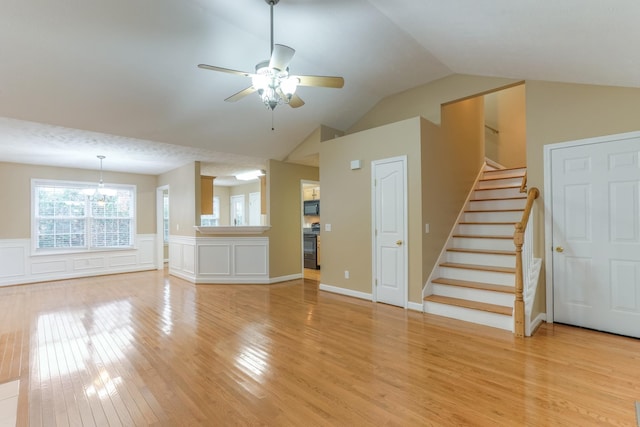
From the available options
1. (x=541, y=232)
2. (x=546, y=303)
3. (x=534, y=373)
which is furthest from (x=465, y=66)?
(x=534, y=373)

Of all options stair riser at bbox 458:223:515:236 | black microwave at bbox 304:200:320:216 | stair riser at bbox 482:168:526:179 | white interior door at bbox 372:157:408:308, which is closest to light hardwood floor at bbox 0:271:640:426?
white interior door at bbox 372:157:408:308

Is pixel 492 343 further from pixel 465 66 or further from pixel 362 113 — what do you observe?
pixel 362 113

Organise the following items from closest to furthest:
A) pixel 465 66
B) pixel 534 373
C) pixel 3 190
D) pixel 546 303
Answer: pixel 534 373 → pixel 546 303 → pixel 465 66 → pixel 3 190

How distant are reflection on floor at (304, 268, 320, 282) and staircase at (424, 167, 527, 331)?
2902 millimetres

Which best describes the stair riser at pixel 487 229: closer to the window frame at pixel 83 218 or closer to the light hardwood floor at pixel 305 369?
the light hardwood floor at pixel 305 369

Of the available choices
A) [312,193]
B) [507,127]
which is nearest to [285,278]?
[312,193]

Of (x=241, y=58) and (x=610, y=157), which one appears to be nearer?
(x=610, y=157)

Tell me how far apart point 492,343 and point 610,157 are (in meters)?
2.42

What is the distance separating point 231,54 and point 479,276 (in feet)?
14.2

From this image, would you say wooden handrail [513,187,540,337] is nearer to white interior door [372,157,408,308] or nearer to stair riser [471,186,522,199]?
white interior door [372,157,408,308]

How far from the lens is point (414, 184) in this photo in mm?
4316

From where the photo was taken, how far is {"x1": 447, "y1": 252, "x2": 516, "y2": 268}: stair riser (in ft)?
13.5

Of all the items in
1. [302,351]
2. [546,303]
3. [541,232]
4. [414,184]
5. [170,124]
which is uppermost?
[170,124]

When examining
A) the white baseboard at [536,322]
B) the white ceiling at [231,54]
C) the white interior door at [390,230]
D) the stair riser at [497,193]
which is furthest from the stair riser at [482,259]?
the white ceiling at [231,54]
